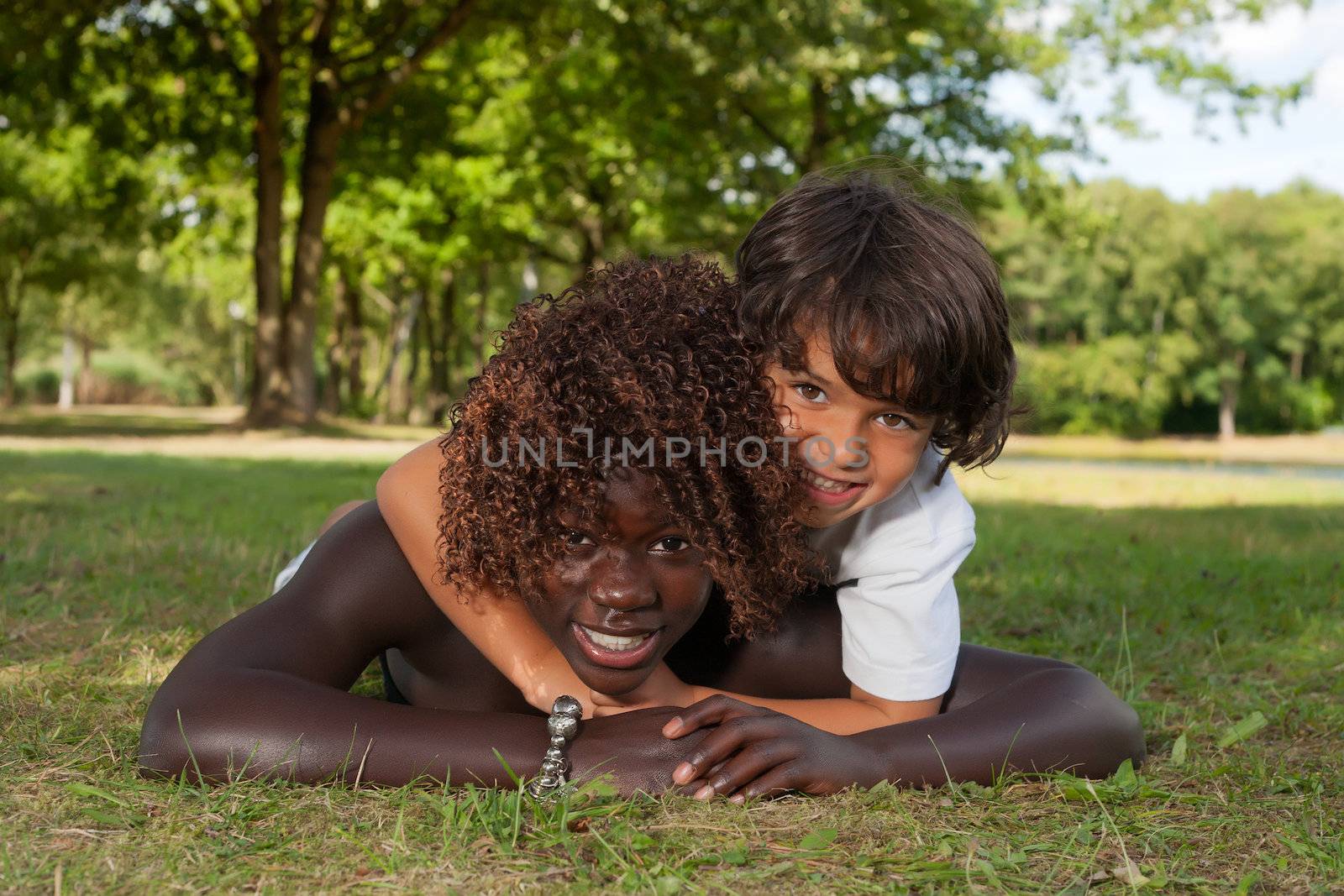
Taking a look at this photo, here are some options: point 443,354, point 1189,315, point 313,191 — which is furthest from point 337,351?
point 1189,315

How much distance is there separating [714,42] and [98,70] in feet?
30.6

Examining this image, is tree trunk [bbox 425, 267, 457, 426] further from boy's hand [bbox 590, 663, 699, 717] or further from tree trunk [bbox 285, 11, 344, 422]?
boy's hand [bbox 590, 663, 699, 717]

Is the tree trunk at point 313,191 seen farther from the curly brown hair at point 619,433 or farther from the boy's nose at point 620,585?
the boy's nose at point 620,585

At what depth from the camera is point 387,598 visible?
3111 millimetres

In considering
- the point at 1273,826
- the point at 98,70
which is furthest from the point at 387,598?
the point at 98,70

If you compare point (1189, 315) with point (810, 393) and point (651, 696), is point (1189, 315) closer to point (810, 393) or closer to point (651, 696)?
point (810, 393)

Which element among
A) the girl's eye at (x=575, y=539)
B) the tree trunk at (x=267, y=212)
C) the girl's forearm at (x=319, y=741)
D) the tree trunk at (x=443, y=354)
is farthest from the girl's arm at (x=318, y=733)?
the tree trunk at (x=443, y=354)

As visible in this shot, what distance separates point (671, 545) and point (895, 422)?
2.24 feet

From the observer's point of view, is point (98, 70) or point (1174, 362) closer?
point (98, 70)

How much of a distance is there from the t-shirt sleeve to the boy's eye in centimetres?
68

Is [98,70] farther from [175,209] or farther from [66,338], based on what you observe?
[66,338]

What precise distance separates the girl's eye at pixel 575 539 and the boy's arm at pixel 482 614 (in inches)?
14.2

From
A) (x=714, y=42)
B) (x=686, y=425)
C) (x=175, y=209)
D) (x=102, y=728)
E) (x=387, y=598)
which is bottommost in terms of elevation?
(x=102, y=728)

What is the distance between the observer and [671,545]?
106 inches
